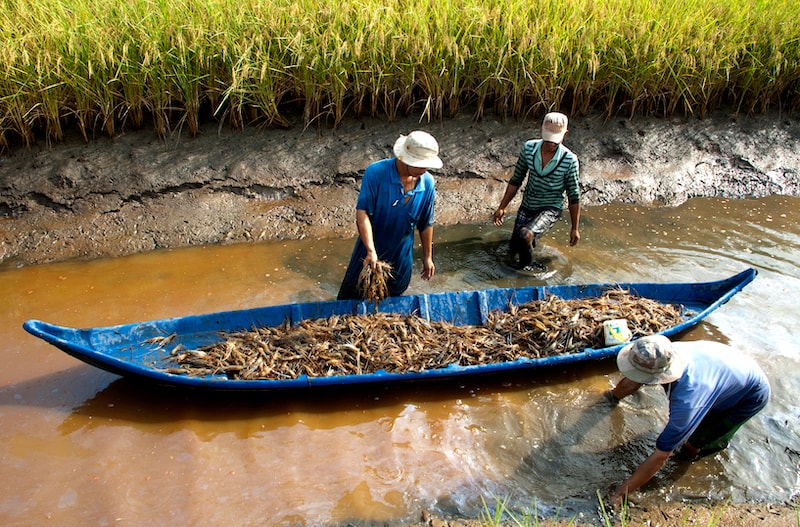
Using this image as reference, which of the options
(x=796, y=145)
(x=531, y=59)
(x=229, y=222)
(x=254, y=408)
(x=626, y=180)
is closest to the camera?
(x=254, y=408)

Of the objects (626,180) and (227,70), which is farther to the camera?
(626,180)

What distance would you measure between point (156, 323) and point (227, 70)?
317 centimetres

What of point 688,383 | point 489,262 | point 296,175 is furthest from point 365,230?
point 296,175

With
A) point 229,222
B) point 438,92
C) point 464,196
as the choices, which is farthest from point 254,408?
point 438,92

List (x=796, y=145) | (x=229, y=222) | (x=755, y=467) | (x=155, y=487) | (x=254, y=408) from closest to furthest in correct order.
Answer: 1. (x=155, y=487)
2. (x=755, y=467)
3. (x=254, y=408)
4. (x=229, y=222)
5. (x=796, y=145)

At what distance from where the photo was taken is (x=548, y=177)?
5.34m

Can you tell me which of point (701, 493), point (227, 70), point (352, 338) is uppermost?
point (227, 70)

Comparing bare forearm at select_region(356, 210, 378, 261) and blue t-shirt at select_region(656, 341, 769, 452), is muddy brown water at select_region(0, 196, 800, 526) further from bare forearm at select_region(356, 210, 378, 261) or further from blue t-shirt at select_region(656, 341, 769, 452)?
bare forearm at select_region(356, 210, 378, 261)

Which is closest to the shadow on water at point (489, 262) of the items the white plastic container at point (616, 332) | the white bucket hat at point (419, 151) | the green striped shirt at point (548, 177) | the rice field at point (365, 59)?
the green striped shirt at point (548, 177)

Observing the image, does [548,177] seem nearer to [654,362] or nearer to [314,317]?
[314,317]

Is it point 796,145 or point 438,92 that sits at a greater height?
point 438,92

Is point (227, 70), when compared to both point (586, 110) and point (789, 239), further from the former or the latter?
point (789, 239)

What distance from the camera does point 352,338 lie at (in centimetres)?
427

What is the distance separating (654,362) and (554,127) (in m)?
2.41
